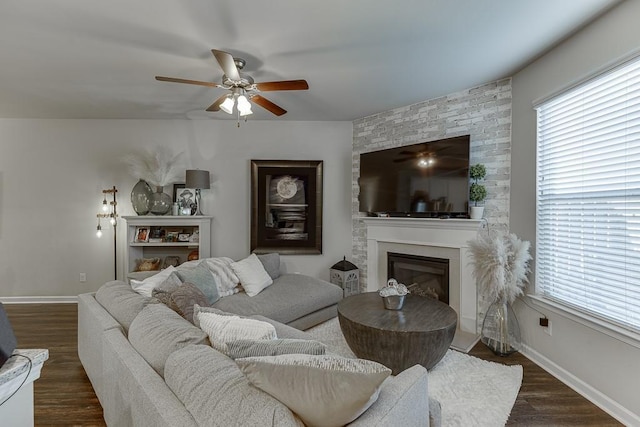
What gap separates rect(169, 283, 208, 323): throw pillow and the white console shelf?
2390mm

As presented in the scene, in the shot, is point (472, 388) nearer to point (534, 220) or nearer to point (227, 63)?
point (534, 220)

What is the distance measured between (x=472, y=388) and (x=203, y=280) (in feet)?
7.87

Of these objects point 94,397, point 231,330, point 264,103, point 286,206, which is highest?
point 264,103

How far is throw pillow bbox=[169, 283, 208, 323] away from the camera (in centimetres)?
197

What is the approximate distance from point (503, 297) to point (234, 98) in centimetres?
306

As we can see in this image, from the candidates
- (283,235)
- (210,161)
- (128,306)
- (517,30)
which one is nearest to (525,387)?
(517,30)

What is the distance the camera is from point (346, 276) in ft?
14.4

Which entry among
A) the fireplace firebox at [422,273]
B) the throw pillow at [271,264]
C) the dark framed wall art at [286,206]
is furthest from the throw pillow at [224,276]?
the fireplace firebox at [422,273]

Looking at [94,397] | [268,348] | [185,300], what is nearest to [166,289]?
[185,300]

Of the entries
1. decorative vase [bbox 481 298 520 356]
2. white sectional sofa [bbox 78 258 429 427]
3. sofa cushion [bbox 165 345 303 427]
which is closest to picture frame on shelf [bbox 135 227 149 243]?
white sectional sofa [bbox 78 258 429 427]

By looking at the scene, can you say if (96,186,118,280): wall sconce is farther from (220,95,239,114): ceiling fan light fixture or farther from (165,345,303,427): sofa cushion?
(165,345,303,427): sofa cushion

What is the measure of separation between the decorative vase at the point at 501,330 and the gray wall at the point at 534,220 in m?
0.12

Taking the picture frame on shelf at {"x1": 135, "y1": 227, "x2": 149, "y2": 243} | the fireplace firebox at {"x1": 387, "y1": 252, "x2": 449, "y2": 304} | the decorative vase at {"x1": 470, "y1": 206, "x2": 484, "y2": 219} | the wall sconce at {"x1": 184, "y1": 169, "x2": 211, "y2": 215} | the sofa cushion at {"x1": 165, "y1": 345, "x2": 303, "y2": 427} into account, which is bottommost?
the fireplace firebox at {"x1": 387, "y1": 252, "x2": 449, "y2": 304}

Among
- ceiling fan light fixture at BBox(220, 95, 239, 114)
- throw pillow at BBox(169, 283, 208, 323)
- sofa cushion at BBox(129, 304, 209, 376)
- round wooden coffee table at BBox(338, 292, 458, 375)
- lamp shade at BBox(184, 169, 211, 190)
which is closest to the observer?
sofa cushion at BBox(129, 304, 209, 376)
